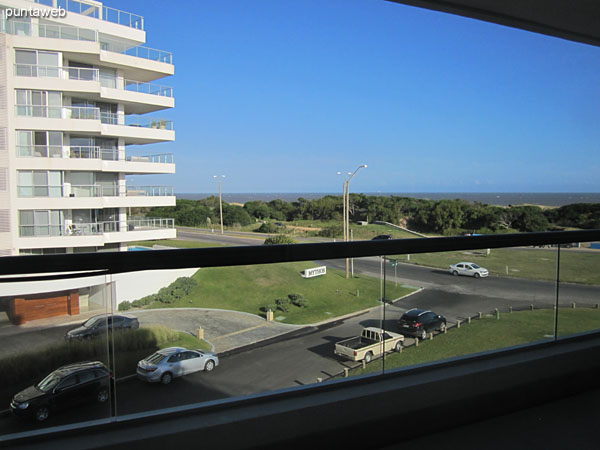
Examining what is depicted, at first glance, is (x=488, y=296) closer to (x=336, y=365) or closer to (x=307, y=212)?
(x=336, y=365)

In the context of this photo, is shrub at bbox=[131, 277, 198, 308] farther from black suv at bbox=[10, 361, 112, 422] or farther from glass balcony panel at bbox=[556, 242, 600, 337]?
glass balcony panel at bbox=[556, 242, 600, 337]

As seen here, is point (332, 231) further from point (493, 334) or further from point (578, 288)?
point (493, 334)

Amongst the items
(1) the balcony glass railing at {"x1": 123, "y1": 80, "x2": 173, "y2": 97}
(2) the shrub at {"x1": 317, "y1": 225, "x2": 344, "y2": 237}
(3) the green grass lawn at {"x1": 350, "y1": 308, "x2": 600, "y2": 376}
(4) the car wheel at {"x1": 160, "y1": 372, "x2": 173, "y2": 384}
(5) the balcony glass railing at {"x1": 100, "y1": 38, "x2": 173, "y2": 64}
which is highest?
(5) the balcony glass railing at {"x1": 100, "y1": 38, "x2": 173, "y2": 64}

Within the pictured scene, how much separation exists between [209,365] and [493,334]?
1.35 m

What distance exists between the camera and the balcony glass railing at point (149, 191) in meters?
15.1

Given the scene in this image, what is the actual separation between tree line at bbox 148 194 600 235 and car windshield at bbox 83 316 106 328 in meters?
10.6

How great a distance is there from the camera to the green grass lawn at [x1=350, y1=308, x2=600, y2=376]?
179 centimetres

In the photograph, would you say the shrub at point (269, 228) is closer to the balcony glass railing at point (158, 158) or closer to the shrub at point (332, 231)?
the shrub at point (332, 231)

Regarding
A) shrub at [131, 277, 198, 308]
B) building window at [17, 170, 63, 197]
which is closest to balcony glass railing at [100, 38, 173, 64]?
building window at [17, 170, 63, 197]

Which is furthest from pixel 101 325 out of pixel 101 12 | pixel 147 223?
pixel 101 12

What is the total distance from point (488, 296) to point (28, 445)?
187cm

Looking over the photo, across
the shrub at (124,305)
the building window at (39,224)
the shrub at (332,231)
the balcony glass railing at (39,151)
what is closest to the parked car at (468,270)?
the shrub at (124,305)

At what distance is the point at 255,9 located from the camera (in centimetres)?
1579

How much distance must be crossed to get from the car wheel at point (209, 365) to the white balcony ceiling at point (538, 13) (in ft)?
6.35
